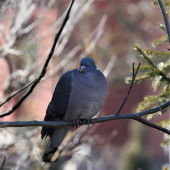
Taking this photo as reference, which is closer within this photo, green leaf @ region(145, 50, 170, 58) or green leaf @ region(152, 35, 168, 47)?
green leaf @ region(145, 50, 170, 58)

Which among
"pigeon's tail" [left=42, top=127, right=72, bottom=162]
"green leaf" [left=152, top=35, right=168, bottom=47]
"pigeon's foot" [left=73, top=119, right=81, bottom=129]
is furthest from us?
"pigeon's tail" [left=42, top=127, right=72, bottom=162]

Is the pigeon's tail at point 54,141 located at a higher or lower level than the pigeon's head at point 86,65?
lower

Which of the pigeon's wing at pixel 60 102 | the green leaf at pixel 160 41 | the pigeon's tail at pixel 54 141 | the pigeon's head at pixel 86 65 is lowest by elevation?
the pigeon's tail at pixel 54 141

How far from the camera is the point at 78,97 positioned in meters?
3.01

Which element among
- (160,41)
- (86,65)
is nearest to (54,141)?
(86,65)

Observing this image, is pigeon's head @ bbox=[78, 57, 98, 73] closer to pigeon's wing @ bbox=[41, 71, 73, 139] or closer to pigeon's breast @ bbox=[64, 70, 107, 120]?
pigeon's breast @ bbox=[64, 70, 107, 120]

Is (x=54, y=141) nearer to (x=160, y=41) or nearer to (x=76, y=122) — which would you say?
(x=76, y=122)

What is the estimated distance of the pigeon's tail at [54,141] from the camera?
311 centimetres

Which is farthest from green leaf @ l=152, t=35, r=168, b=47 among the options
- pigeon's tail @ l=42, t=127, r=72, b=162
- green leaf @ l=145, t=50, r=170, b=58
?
pigeon's tail @ l=42, t=127, r=72, b=162

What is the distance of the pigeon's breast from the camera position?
9.79ft

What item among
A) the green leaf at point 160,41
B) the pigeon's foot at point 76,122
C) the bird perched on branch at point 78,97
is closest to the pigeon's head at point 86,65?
the bird perched on branch at point 78,97

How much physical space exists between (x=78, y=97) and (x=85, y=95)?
0.27ft

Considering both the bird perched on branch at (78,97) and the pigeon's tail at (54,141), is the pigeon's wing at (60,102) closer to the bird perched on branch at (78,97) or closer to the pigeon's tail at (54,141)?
the bird perched on branch at (78,97)

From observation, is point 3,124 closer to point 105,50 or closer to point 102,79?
point 102,79
